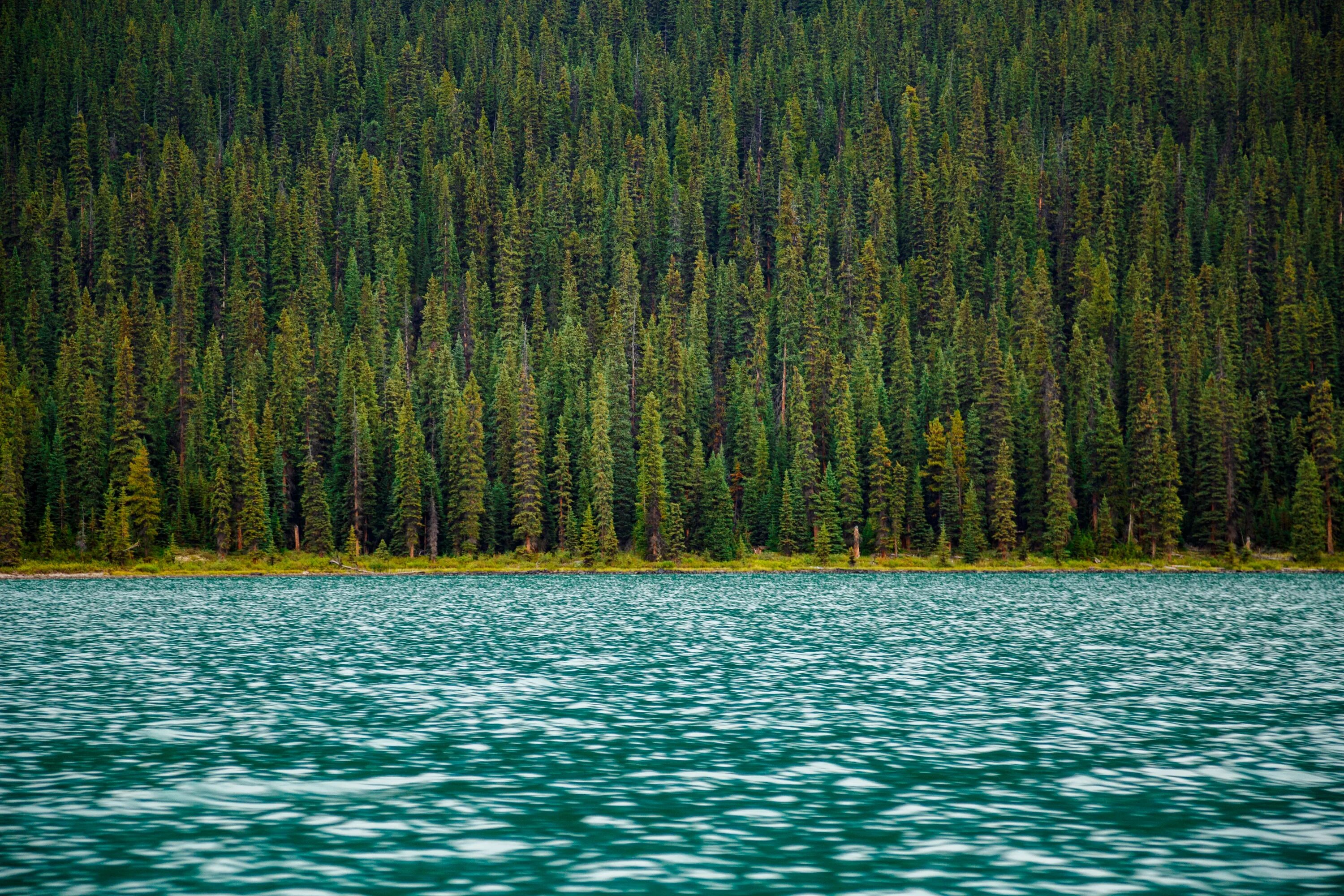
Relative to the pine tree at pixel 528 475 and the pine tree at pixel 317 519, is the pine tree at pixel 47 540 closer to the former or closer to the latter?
the pine tree at pixel 317 519

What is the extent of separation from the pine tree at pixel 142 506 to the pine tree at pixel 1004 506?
94.6m

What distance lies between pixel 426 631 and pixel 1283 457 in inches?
5037

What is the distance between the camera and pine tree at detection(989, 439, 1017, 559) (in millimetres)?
132625

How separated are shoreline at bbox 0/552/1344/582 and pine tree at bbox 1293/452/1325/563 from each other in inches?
62.1

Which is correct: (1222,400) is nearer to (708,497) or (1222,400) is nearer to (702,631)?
(708,497)

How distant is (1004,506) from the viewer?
133m

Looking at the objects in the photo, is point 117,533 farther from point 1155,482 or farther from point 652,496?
point 1155,482

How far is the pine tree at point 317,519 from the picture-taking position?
436 feet

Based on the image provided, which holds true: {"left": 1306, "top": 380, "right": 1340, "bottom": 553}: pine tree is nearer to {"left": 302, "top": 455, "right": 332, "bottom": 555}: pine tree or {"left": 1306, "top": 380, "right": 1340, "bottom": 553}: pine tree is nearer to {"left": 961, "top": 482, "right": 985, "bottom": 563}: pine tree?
{"left": 961, "top": 482, "right": 985, "bottom": 563}: pine tree

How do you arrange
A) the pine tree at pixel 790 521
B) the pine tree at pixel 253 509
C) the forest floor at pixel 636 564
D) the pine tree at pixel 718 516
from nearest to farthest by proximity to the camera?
the forest floor at pixel 636 564 < the pine tree at pixel 253 509 < the pine tree at pixel 718 516 < the pine tree at pixel 790 521

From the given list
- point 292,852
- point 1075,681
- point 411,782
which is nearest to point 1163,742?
point 1075,681

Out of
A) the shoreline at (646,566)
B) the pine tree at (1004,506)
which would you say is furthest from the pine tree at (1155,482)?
the pine tree at (1004,506)

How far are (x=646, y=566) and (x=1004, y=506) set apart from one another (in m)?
41.6

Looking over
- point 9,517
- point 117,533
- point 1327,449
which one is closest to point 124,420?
point 117,533
